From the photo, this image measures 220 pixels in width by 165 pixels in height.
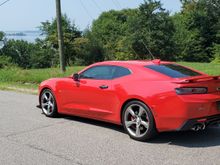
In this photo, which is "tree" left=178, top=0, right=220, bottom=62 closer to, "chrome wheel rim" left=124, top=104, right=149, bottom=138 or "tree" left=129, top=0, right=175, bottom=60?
"tree" left=129, top=0, right=175, bottom=60

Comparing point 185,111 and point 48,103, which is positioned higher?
point 185,111

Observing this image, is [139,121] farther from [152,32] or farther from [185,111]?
[152,32]

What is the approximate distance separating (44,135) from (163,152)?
2.32 meters

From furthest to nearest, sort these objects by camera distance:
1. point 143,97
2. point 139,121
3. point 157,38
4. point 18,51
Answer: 1. point 18,51
2. point 157,38
3. point 139,121
4. point 143,97

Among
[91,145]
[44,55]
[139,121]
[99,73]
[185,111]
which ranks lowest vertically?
[44,55]

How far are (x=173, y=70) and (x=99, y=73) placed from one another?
1.45 m

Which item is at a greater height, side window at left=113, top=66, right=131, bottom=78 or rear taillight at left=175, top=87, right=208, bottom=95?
side window at left=113, top=66, right=131, bottom=78

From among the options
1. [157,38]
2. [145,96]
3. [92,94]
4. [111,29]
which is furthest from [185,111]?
[111,29]

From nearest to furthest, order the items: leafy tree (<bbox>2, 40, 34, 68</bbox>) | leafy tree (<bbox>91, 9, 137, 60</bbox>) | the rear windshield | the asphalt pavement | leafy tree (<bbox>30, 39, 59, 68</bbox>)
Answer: the asphalt pavement, the rear windshield, leafy tree (<bbox>30, 39, 59, 68</bbox>), leafy tree (<bbox>91, 9, 137, 60</bbox>), leafy tree (<bbox>2, 40, 34, 68</bbox>)

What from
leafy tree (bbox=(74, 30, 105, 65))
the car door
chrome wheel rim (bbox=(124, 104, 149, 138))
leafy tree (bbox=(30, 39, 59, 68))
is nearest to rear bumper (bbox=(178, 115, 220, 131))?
chrome wheel rim (bbox=(124, 104, 149, 138))

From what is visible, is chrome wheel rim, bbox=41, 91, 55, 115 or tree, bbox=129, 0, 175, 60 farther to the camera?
tree, bbox=129, 0, 175, 60

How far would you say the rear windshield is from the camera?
707 cm

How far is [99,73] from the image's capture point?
789 centimetres

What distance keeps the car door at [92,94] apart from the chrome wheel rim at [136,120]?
1.21 ft
